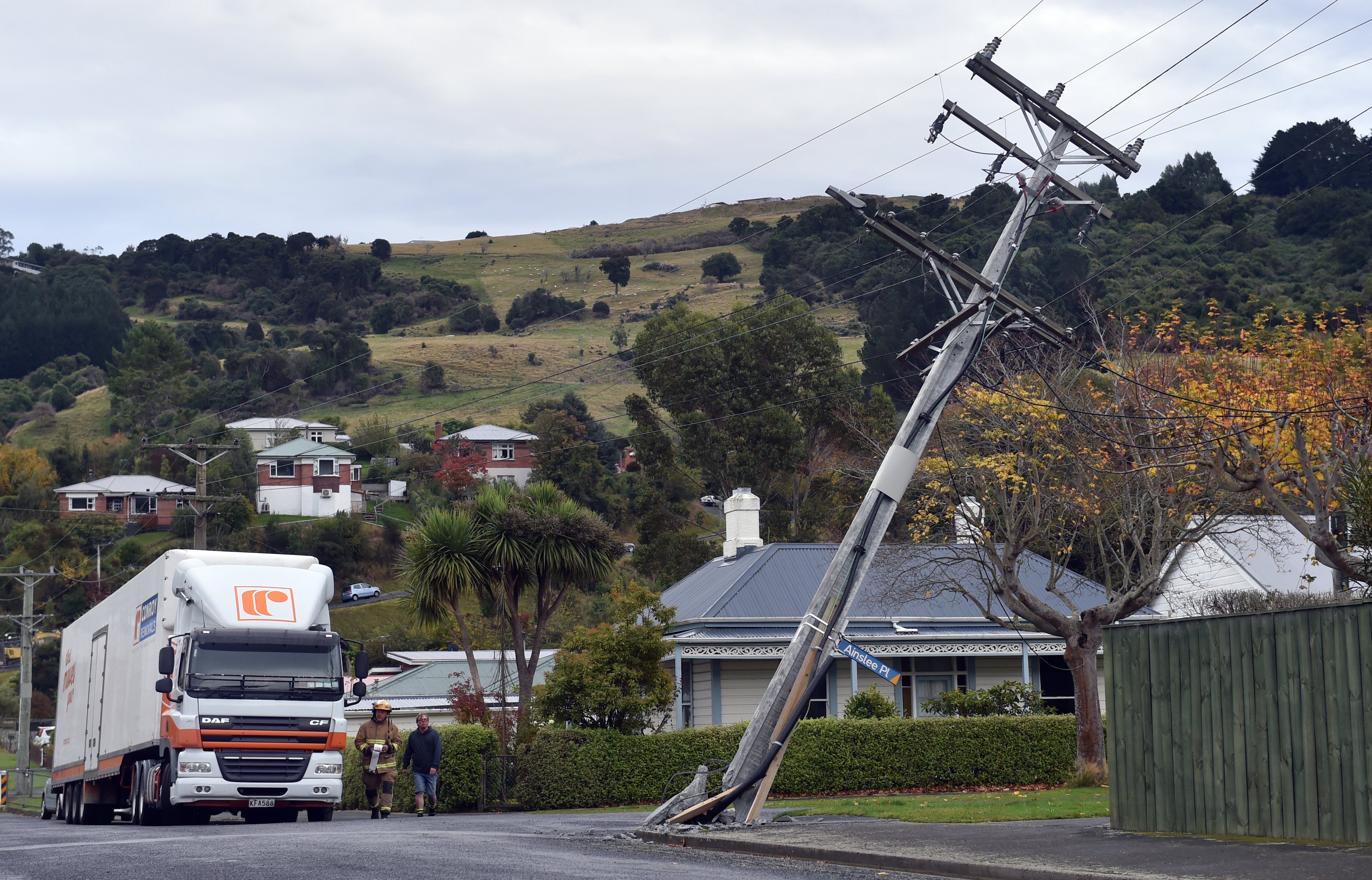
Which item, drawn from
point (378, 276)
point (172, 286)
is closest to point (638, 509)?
point (378, 276)

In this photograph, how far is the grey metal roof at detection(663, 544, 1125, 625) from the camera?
28.2 m

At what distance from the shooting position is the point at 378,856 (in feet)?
39.0

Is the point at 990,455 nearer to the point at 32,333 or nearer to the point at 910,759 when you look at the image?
the point at 910,759

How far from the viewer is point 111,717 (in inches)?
808

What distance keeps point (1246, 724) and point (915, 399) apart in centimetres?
512

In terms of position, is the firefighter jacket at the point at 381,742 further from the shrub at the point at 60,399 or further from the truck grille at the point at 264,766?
the shrub at the point at 60,399

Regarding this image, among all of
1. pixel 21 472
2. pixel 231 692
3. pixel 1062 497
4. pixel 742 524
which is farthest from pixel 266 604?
pixel 21 472

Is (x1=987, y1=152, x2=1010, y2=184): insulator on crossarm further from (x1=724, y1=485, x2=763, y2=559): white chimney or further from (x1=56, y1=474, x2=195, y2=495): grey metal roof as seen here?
(x1=56, y1=474, x2=195, y2=495): grey metal roof

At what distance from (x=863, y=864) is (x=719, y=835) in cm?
261

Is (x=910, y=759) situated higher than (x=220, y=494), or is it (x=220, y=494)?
(x=220, y=494)

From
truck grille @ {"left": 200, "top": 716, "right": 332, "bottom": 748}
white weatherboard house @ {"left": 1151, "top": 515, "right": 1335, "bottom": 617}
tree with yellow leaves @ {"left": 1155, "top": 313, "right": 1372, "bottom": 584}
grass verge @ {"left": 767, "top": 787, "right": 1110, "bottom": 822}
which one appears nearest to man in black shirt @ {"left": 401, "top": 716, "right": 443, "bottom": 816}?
truck grille @ {"left": 200, "top": 716, "right": 332, "bottom": 748}

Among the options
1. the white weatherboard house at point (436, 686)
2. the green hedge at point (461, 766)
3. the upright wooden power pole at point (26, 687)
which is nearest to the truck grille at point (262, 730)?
the green hedge at point (461, 766)

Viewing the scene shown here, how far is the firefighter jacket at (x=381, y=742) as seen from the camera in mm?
21047

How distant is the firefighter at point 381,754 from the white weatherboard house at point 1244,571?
60.3 ft
